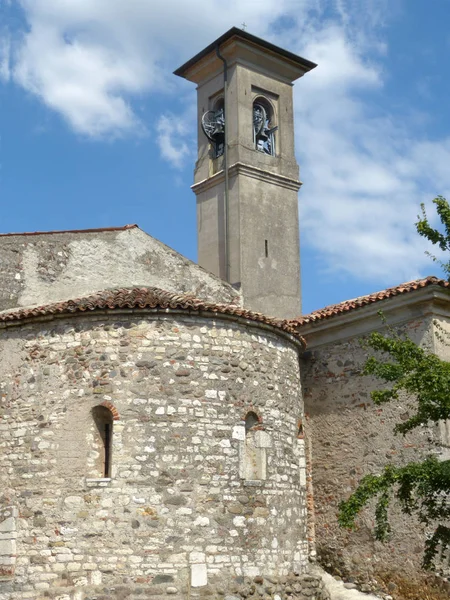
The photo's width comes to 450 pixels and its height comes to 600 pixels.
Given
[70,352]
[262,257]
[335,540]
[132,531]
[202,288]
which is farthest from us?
[262,257]

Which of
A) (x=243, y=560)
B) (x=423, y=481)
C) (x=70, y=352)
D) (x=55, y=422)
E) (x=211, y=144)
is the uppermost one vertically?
(x=211, y=144)

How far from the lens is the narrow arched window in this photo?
43.0 feet

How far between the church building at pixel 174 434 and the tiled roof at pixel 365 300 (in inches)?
2.1

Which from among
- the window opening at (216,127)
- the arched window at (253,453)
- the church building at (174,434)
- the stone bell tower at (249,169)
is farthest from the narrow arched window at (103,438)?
the window opening at (216,127)

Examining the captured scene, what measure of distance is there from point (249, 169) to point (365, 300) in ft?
22.7

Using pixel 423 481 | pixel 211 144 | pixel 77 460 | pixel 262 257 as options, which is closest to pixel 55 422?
pixel 77 460

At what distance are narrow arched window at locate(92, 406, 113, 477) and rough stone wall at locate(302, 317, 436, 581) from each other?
17.1 feet

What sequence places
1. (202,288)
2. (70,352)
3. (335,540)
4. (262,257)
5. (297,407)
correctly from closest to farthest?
(70,352) → (297,407) → (335,540) → (202,288) → (262,257)

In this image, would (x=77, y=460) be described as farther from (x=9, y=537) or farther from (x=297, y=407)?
(x=297, y=407)

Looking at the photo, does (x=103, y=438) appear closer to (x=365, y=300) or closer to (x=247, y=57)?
(x=365, y=300)

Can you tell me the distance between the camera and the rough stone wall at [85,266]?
1576 cm

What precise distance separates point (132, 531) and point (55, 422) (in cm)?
204

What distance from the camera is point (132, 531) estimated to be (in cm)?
1262

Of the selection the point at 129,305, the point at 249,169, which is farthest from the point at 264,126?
the point at 129,305
